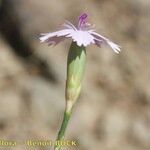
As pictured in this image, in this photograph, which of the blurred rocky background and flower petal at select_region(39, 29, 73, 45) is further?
the blurred rocky background

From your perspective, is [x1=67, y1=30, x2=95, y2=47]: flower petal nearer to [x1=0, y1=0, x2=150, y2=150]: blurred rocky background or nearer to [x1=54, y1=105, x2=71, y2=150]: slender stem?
[x1=54, y1=105, x2=71, y2=150]: slender stem

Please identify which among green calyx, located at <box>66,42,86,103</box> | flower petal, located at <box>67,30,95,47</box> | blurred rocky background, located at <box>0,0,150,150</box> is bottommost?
blurred rocky background, located at <box>0,0,150,150</box>

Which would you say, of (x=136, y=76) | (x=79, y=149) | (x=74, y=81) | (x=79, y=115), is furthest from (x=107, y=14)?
(x=74, y=81)

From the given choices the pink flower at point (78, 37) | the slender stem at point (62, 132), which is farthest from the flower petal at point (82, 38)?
the slender stem at point (62, 132)

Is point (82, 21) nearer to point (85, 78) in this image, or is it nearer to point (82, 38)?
point (82, 38)

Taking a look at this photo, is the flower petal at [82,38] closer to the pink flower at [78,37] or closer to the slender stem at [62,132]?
the pink flower at [78,37]

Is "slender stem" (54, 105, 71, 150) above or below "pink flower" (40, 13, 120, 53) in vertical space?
below

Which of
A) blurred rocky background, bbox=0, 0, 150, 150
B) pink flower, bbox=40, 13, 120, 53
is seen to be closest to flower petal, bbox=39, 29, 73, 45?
pink flower, bbox=40, 13, 120, 53

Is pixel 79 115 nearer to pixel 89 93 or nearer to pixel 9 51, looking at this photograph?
pixel 89 93
